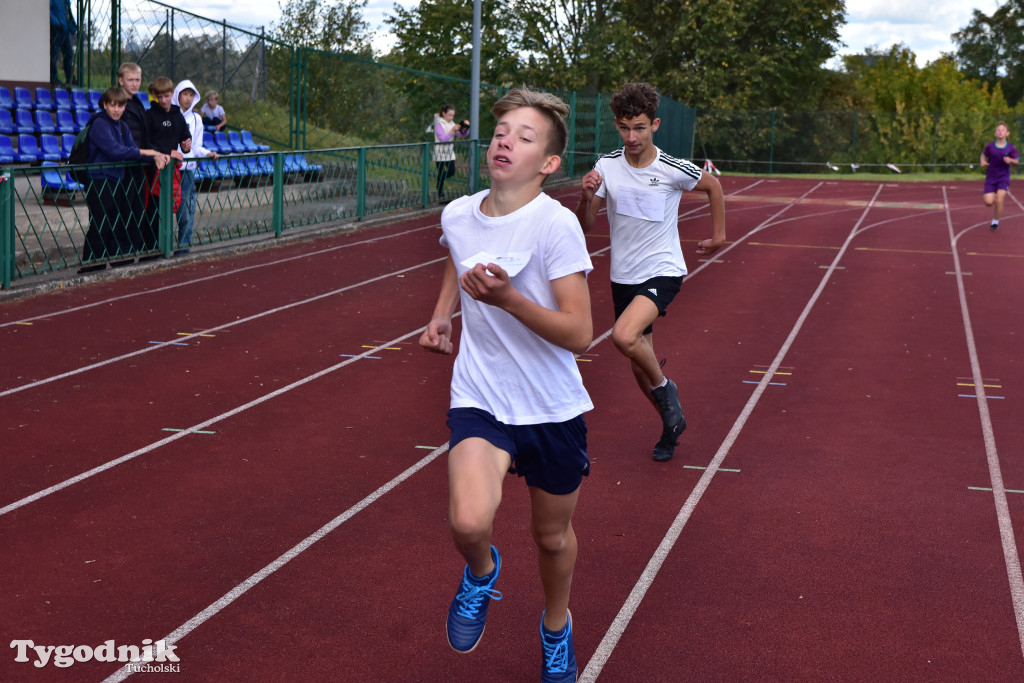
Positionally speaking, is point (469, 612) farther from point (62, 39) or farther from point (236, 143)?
point (62, 39)

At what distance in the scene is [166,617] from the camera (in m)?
4.14

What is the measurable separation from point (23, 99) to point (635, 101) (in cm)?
1475

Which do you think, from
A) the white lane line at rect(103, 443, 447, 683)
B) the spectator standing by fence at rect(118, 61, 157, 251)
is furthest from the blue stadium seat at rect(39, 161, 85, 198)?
the white lane line at rect(103, 443, 447, 683)

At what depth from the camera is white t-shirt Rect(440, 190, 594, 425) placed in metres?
3.31

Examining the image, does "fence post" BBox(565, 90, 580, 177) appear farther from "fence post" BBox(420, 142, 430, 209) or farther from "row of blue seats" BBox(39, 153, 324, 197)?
"row of blue seats" BBox(39, 153, 324, 197)

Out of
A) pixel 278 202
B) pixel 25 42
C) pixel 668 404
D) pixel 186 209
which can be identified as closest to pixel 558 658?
pixel 668 404

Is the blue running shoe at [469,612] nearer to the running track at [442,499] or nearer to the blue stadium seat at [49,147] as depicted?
the running track at [442,499]

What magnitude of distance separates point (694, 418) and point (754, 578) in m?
2.61

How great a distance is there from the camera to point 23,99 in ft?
58.3

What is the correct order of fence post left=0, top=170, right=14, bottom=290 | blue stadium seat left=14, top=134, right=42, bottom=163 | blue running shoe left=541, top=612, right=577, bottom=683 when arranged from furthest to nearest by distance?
blue stadium seat left=14, top=134, right=42, bottom=163 < fence post left=0, top=170, right=14, bottom=290 < blue running shoe left=541, top=612, right=577, bottom=683

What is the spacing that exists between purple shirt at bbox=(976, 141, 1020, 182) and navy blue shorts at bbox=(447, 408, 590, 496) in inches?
744

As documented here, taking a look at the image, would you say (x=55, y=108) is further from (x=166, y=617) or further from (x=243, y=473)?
(x=166, y=617)

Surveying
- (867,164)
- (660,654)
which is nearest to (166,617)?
(660,654)

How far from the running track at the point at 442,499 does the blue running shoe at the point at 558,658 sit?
0.25 meters
